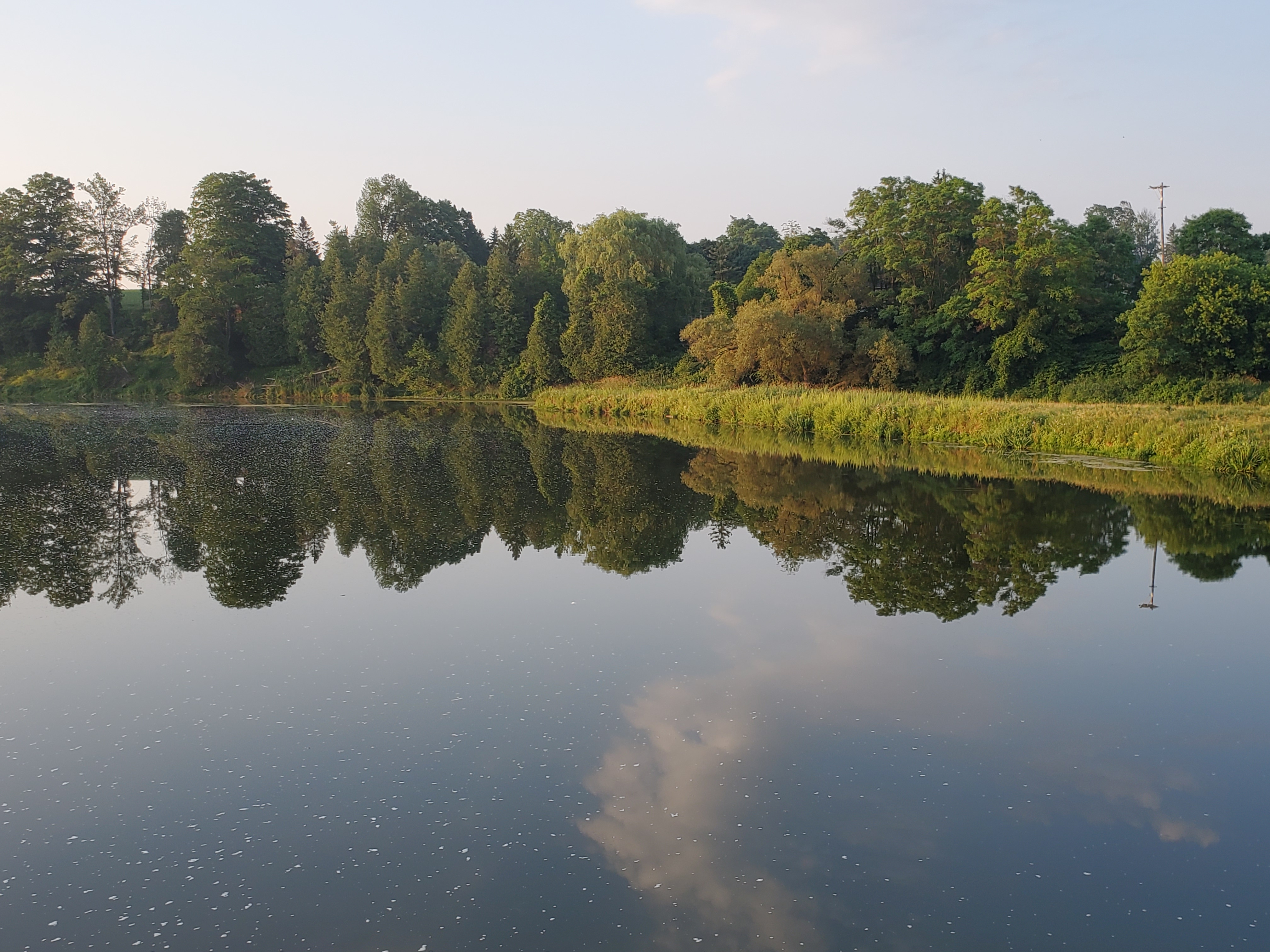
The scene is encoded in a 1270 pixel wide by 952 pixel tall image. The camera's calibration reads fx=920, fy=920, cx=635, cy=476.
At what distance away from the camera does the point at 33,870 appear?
516 centimetres

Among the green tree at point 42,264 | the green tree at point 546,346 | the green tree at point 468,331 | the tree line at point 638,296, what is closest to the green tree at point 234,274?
the tree line at point 638,296

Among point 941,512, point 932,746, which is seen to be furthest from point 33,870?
point 941,512

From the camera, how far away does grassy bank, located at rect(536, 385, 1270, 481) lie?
21500 millimetres

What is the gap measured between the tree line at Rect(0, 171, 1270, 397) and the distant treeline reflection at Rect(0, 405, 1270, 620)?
18019 millimetres

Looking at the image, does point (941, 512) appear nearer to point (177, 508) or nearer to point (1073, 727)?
point (1073, 727)

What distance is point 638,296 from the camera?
54250 millimetres

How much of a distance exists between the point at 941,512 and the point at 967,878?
39.0ft

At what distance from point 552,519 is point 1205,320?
28.2 meters

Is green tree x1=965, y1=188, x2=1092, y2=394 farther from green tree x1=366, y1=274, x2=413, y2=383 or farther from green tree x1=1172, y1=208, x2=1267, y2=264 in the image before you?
green tree x1=366, y1=274, x2=413, y2=383

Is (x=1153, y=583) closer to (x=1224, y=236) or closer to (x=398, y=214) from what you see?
(x=1224, y=236)

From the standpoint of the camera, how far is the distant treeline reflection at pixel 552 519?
1189 centimetres

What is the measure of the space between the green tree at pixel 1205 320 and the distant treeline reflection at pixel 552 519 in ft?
58.1

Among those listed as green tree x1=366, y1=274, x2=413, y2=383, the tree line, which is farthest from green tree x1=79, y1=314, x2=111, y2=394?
green tree x1=366, y1=274, x2=413, y2=383

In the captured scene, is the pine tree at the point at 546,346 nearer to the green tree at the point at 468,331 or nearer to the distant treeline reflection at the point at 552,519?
the green tree at the point at 468,331
